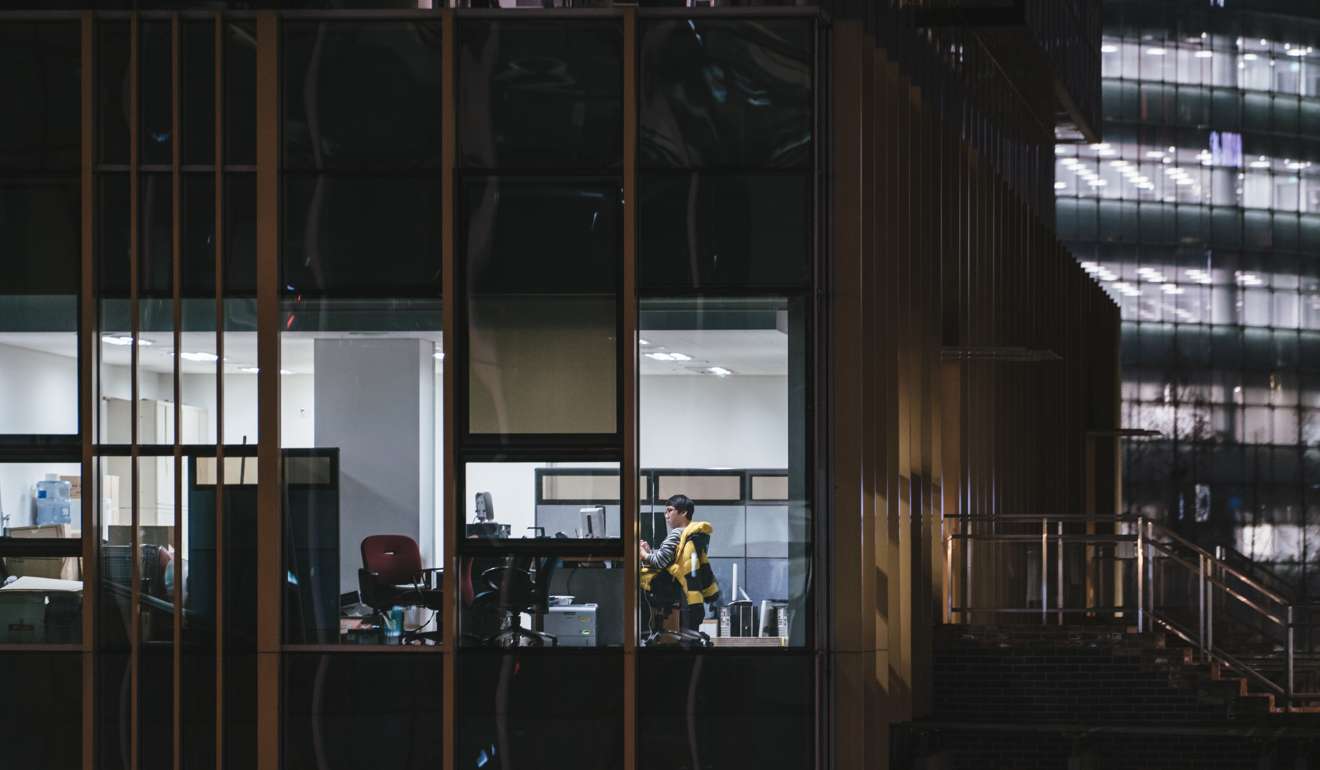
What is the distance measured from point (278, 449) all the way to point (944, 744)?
6.96 meters

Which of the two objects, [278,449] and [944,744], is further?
[944,744]

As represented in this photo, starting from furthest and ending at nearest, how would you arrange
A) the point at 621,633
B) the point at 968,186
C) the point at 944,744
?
the point at 968,186
the point at 944,744
the point at 621,633

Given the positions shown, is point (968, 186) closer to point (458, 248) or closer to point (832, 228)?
point (832, 228)

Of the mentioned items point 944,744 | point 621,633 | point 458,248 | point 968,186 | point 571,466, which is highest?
point 968,186

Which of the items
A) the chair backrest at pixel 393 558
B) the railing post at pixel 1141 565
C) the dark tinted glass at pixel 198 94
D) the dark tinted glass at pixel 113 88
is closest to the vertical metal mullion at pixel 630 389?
the chair backrest at pixel 393 558

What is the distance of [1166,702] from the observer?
57.5ft

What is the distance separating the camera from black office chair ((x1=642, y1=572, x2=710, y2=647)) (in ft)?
45.0

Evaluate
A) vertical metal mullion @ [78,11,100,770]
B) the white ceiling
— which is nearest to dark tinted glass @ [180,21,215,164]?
vertical metal mullion @ [78,11,100,770]

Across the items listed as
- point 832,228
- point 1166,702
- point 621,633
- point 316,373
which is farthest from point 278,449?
point 1166,702

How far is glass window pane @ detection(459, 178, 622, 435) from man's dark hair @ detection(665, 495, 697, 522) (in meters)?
0.69

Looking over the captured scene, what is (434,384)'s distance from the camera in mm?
13867

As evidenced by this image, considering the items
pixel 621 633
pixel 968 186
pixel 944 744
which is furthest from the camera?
pixel 968 186

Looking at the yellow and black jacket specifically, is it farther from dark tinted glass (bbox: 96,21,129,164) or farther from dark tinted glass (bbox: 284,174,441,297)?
dark tinted glass (bbox: 96,21,129,164)

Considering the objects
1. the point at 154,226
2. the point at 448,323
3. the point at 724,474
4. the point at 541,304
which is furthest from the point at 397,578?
the point at 154,226
